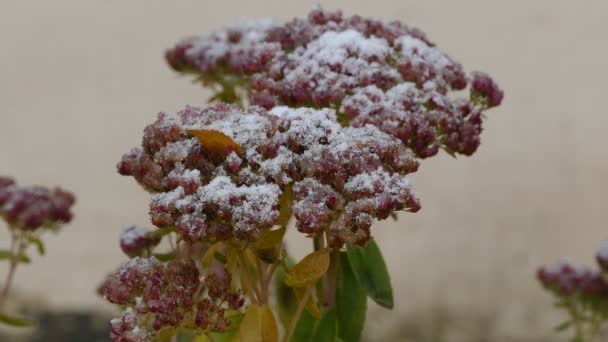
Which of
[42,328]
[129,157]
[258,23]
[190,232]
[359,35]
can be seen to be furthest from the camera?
[42,328]

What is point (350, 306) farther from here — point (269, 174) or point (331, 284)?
point (269, 174)

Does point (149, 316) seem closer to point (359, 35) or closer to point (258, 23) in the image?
point (359, 35)

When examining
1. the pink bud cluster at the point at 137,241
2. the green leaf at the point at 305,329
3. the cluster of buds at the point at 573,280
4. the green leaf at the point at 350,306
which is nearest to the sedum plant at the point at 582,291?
the cluster of buds at the point at 573,280

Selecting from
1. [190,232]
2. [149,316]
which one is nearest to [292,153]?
[190,232]

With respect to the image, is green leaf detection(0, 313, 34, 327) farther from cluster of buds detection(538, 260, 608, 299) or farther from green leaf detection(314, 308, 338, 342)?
cluster of buds detection(538, 260, 608, 299)

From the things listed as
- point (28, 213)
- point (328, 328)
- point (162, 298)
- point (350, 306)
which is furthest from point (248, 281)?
point (28, 213)

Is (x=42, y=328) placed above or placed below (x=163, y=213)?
above
